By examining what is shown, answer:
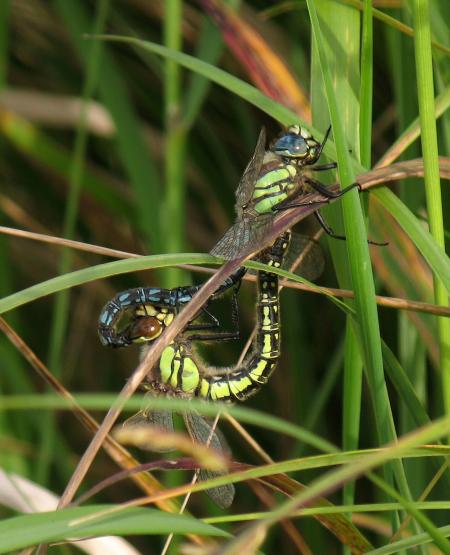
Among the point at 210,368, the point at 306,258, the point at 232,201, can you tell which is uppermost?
the point at 232,201

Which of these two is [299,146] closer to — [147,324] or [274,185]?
[274,185]

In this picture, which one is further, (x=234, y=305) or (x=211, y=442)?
(x=234, y=305)

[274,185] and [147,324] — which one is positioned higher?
[274,185]

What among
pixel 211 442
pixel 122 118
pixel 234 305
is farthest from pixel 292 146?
pixel 122 118

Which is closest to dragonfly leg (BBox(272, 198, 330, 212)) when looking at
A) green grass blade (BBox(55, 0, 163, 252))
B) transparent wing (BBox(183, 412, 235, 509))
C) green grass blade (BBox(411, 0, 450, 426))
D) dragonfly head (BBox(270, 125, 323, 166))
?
dragonfly head (BBox(270, 125, 323, 166))

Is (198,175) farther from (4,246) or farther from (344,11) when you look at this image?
(344,11)

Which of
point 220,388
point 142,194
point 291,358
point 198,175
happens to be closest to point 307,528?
point 291,358

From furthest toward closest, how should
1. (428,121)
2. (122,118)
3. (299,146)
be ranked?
(122,118)
(299,146)
(428,121)

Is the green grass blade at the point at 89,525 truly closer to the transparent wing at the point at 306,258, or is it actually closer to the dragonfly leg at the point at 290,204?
the dragonfly leg at the point at 290,204

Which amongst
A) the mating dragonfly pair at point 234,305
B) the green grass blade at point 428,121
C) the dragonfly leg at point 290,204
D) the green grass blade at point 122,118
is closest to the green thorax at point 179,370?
the mating dragonfly pair at point 234,305
